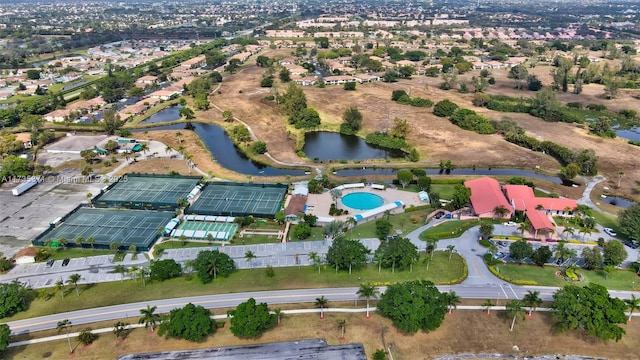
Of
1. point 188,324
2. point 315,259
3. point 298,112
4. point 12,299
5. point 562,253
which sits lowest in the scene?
point 298,112

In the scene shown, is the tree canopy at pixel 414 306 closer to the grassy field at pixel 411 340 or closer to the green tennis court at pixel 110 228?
the grassy field at pixel 411 340

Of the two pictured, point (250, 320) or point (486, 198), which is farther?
point (486, 198)

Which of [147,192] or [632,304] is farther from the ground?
[632,304]

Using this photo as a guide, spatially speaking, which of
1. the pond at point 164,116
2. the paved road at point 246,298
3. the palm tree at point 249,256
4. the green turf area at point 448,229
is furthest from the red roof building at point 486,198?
the pond at point 164,116

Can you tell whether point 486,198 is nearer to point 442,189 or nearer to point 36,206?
point 442,189

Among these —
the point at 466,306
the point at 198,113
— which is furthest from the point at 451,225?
the point at 198,113

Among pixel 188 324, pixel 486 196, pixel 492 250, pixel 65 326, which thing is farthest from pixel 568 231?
pixel 65 326
